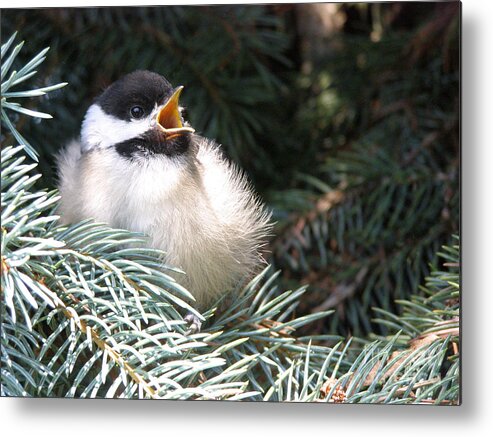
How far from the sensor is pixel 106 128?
2.87 ft

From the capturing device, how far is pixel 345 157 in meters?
1.08

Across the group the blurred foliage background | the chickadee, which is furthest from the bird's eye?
the blurred foliage background

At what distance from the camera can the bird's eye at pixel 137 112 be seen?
0.86 meters

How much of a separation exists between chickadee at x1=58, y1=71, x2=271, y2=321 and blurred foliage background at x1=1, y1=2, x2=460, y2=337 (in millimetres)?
81

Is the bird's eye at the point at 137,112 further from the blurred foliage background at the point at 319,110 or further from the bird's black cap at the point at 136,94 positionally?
the blurred foliage background at the point at 319,110

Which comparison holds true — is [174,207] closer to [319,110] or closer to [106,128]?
[106,128]

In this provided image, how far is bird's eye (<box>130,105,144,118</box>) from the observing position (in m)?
0.86

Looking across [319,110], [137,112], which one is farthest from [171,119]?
[319,110]

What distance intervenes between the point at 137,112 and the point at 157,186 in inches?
3.3

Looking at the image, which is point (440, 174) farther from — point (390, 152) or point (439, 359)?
point (439, 359)

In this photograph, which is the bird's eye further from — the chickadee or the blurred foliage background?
the blurred foliage background

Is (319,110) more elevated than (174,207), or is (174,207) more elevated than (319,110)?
(319,110)

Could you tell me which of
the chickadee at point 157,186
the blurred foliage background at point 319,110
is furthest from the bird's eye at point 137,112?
the blurred foliage background at point 319,110

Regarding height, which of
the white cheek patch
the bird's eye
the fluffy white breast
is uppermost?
the bird's eye
